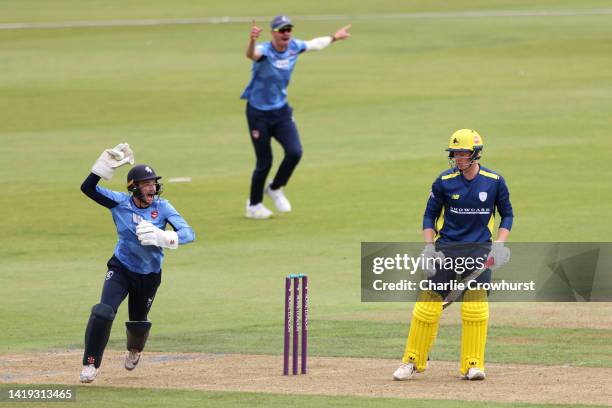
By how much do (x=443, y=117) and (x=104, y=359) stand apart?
1906 centimetres

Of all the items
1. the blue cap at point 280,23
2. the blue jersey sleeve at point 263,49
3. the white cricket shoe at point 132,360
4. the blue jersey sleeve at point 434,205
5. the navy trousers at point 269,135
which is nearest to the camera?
the blue jersey sleeve at point 434,205

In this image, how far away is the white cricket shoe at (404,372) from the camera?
11.3 meters

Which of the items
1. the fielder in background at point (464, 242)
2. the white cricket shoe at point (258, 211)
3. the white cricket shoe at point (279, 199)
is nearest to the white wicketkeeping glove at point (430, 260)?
the fielder in background at point (464, 242)

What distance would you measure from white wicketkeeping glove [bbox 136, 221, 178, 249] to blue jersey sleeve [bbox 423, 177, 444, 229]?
79.7 inches

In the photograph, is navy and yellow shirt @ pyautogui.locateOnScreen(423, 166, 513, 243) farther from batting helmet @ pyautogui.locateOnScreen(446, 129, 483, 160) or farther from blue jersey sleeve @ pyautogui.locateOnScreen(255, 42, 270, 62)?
blue jersey sleeve @ pyautogui.locateOnScreen(255, 42, 270, 62)

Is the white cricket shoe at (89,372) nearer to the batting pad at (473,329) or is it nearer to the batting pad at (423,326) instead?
the batting pad at (423,326)

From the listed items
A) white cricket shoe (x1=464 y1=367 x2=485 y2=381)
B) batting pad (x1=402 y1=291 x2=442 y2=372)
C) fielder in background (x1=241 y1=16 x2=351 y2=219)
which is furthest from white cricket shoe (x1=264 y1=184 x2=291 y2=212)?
white cricket shoe (x1=464 y1=367 x2=485 y2=381)

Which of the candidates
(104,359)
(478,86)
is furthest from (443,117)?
(104,359)

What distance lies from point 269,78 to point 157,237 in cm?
904

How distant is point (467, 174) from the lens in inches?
448

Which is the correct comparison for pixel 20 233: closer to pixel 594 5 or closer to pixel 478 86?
pixel 478 86

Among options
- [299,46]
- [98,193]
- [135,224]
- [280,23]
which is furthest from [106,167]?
[299,46]

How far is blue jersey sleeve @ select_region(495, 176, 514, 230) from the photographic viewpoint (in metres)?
11.4

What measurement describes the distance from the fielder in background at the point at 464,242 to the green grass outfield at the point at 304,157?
3.53 feet
